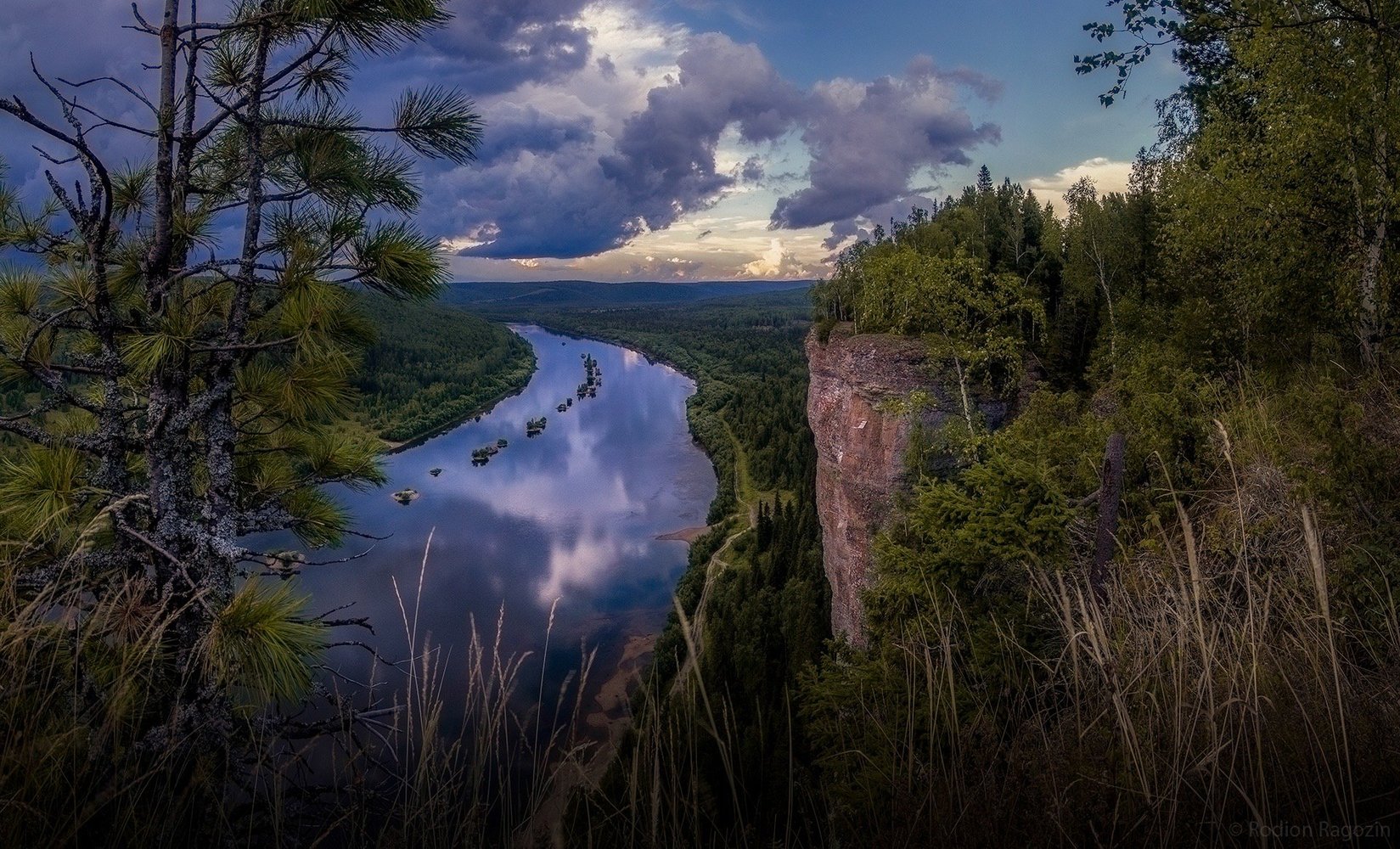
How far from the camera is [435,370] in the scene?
86438 mm

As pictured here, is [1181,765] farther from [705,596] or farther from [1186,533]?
[705,596]

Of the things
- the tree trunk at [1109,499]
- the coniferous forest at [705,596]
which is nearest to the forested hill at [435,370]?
the coniferous forest at [705,596]

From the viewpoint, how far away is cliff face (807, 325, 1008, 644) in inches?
569

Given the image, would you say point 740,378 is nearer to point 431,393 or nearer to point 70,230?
point 431,393

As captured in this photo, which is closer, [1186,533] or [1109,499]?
[1186,533]

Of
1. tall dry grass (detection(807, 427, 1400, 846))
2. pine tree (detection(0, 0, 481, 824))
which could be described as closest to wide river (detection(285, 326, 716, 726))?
pine tree (detection(0, 0, 481, 824))

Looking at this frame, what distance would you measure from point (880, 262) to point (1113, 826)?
14.7 metres

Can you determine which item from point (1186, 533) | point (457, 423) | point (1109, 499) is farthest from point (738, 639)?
point (457, 423)

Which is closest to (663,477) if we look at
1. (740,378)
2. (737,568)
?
(737,568)

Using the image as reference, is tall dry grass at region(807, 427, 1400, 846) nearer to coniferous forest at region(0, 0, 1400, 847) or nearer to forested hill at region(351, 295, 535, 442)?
coniferous forest at region(0, 0, 1400, 847)

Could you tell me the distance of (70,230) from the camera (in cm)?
358

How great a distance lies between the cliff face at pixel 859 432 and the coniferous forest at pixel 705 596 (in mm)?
5089

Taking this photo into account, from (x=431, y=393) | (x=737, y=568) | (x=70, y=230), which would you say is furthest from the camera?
(x=431, y=393)

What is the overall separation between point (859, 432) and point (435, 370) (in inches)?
3153
